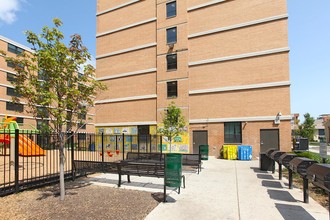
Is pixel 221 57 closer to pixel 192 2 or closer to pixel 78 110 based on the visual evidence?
pixel 192 2

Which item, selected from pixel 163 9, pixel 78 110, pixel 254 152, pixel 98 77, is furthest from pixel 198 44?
pixel 78 110

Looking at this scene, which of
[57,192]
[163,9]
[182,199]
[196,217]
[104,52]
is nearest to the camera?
[196,217]

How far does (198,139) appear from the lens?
23.2 metres

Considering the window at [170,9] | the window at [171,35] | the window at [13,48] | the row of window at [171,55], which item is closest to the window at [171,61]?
the row of window at [171,55]

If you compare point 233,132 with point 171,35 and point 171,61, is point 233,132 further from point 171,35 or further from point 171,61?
point 171,35

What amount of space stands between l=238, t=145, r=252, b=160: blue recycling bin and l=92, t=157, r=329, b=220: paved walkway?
9670 millimetres

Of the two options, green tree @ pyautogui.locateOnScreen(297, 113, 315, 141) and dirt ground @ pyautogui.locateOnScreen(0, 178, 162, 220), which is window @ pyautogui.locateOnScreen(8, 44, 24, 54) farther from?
green tree @ pyautogui.locateOnScreen(297, 113, 315, 141)

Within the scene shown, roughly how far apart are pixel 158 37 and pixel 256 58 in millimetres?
11579

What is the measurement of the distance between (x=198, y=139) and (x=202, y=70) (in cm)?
747

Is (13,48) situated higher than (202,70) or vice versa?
(13,48)

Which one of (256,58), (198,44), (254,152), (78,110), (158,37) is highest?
(158,37)

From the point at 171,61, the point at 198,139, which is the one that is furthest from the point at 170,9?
the point at 198,139

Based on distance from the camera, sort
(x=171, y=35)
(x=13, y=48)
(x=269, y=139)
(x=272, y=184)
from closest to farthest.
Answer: (x=272, y=184) < (x=269, y=139) < (x=171, y=35) < (x=13, y=48)

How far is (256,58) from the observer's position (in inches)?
827
